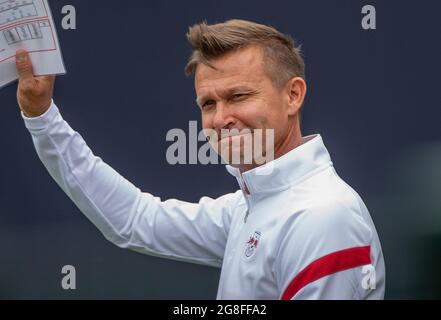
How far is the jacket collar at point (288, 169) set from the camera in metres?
1.65

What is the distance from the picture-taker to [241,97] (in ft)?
5.44

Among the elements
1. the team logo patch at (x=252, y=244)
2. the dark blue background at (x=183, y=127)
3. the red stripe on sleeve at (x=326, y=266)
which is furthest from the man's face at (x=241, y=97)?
the dark blue background at (x=183, y=127)

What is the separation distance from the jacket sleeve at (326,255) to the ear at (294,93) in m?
0.30

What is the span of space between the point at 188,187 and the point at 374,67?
746 millimetres

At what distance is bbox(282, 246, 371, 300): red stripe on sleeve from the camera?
1.46 metres

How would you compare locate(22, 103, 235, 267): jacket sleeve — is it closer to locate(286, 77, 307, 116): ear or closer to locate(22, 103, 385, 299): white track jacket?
locate(22, 103, 385, 299): white track jacket

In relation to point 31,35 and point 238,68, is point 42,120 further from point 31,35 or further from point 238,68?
point 238,68

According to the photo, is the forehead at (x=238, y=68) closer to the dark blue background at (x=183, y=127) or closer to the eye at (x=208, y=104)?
the eye at (x=208, y=104)

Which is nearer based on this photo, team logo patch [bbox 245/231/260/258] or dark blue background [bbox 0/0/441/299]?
team logo patch [bbox 245/231/260/258]

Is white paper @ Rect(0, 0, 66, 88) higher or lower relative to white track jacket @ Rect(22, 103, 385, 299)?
higher

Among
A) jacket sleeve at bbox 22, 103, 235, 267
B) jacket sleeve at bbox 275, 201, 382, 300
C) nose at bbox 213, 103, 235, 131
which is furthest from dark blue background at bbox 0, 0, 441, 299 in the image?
jacket sleeve at bbox 275, 201, 382, 300

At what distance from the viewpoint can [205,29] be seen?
1.70m

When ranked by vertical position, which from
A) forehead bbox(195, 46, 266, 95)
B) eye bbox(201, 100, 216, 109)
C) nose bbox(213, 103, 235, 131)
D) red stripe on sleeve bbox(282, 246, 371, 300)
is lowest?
red stripe on sleeve bbox(282, 246, 371, 300)

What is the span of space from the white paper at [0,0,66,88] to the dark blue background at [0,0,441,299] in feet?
1.89
